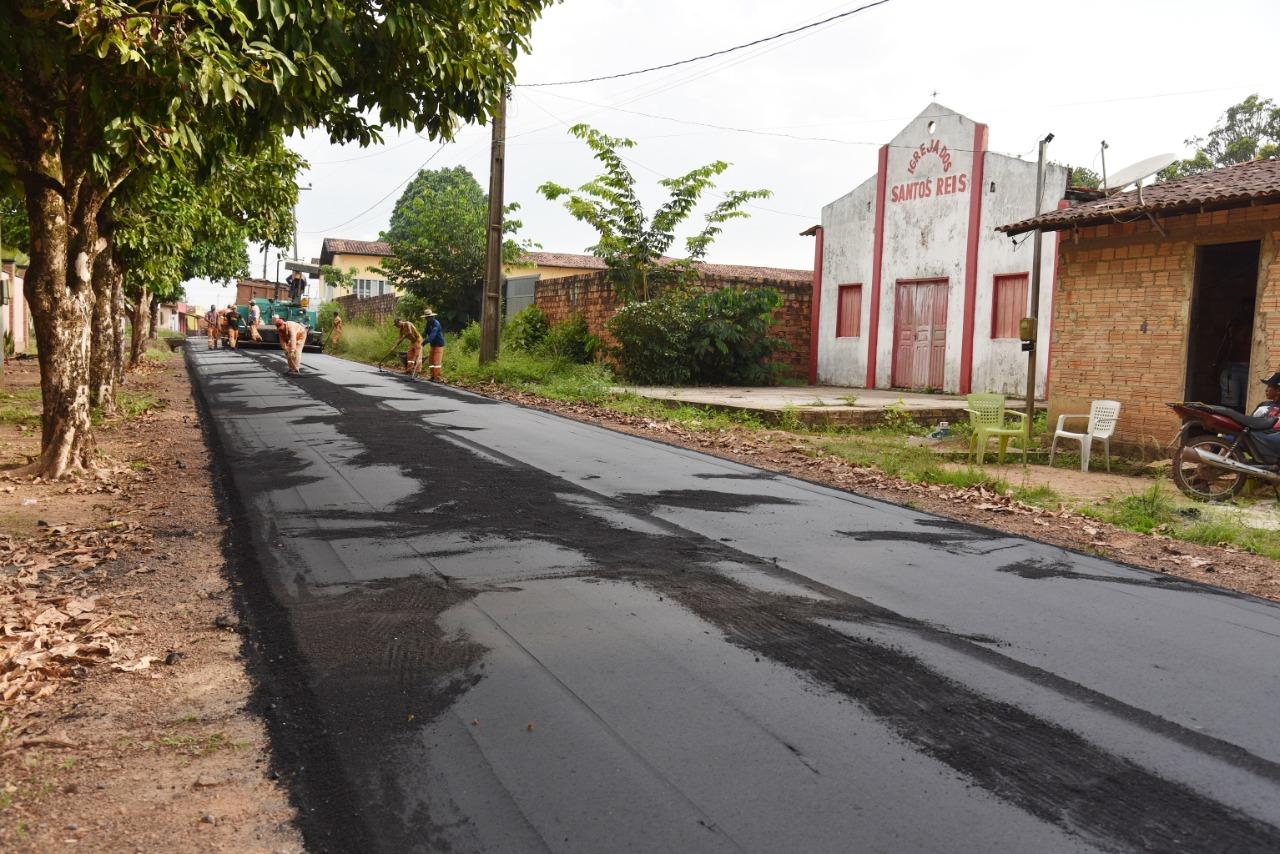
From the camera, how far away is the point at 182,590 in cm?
547

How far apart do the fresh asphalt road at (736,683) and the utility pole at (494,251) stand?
1513 centimetres

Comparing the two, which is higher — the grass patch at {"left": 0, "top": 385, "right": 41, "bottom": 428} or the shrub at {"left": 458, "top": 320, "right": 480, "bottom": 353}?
the shrub at {"left": 458, "top": 320, "right": 480, "bottom": 353}

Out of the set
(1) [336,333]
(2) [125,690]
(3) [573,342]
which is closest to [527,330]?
(3) [573,342]

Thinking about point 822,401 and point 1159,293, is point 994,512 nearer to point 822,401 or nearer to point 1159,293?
point 1159,293

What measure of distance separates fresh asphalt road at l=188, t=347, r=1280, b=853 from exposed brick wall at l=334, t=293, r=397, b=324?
2995cm

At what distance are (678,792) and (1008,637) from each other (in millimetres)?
2363

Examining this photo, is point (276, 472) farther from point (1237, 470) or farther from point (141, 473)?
point (1237, 470)

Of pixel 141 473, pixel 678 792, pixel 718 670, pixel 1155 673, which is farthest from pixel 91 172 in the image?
pixel 1155 673

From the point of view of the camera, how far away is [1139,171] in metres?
12.4

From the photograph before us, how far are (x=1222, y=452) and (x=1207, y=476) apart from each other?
0.35 m

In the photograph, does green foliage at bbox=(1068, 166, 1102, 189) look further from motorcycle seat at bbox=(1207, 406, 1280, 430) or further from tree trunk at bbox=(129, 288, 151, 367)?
tree trunk at bbox=(129, 288, 151, 367)

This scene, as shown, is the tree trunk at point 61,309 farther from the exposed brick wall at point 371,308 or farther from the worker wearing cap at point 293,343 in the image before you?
the exposed brick wall at point 371,308

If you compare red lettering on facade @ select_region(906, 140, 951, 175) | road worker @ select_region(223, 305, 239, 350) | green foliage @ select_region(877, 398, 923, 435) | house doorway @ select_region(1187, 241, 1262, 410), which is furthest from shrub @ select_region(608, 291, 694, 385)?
road worker @ select_region(223, 305, 239, 350)

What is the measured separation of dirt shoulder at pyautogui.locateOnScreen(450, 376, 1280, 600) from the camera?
6840 millimetres
